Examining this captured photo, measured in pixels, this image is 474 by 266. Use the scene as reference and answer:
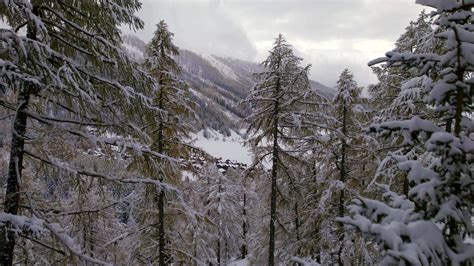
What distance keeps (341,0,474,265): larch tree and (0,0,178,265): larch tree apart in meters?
3.99

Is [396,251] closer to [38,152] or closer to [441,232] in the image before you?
[441,232]

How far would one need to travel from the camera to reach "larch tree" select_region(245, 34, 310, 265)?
14.2 meters

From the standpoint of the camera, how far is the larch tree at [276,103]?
1424cm

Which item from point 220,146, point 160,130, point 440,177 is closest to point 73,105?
point 440,177

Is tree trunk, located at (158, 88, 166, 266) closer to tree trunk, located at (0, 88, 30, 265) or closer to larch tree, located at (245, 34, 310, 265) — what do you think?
larch tree, located at (245, 34, 310, 265)

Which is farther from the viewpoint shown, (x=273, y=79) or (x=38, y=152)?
(x=273, y=79)

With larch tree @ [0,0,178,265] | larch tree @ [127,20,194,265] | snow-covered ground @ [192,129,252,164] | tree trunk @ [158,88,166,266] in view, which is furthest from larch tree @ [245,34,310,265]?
snow-covered ground @ [192,129,252,164]

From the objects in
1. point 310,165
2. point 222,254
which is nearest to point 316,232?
point 310,165

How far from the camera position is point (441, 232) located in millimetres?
3682

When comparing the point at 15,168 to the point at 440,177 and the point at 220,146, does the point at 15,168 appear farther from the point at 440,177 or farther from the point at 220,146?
the point at 220,146

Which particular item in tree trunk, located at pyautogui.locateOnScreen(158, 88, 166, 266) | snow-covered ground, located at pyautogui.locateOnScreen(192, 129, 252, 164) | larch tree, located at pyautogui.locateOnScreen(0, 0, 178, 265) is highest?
larch tree, located at pyautogui.locateOnScreen(0, 0, 178, 265)

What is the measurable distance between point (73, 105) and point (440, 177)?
17.8 ft

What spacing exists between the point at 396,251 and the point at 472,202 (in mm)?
1202

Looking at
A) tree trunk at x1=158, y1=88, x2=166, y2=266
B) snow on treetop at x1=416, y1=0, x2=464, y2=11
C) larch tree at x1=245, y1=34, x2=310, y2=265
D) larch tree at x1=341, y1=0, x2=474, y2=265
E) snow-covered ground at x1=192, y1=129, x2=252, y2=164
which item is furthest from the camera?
snow-covered ground at x1=192, y1=129, x2=252, y2=164
